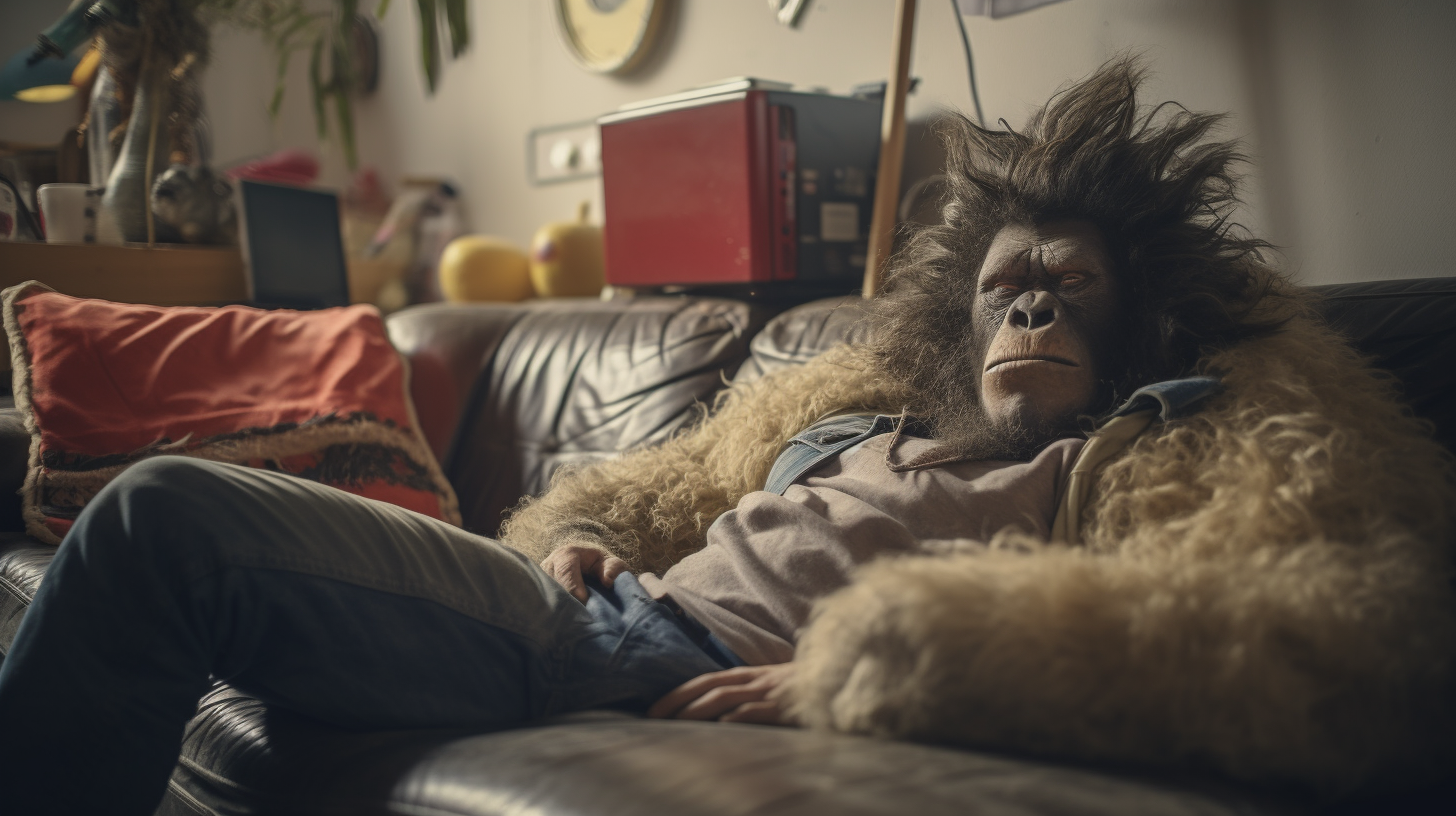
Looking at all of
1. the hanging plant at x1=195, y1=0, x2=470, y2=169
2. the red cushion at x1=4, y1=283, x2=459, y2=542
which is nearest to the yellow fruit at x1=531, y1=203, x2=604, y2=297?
the hanging plant at x1=195, y1=0, x2=470, y2=169

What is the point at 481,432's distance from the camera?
6.08 feet

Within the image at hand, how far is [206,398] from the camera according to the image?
154cm

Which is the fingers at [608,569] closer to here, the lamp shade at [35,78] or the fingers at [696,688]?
the fingers at [696,688]

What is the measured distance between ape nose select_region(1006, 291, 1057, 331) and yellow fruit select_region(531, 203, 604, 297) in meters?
1.35

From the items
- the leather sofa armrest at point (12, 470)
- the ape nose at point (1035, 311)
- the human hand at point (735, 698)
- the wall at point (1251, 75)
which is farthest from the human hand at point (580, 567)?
the wall at point (1251, 75)

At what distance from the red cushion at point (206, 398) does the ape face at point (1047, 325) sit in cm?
98

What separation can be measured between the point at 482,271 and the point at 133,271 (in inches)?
26.7

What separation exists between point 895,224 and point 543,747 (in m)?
1.22

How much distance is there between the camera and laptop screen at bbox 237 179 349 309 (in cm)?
207

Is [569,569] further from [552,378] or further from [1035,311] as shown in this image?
[552,378]

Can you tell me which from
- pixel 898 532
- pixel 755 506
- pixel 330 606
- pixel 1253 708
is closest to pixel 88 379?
pixel 330 606

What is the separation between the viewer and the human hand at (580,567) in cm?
108

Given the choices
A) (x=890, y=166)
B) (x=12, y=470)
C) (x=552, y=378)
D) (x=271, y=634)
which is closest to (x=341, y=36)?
(x=552, y=378)

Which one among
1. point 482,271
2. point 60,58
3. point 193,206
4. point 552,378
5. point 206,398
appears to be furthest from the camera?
point 482,271
